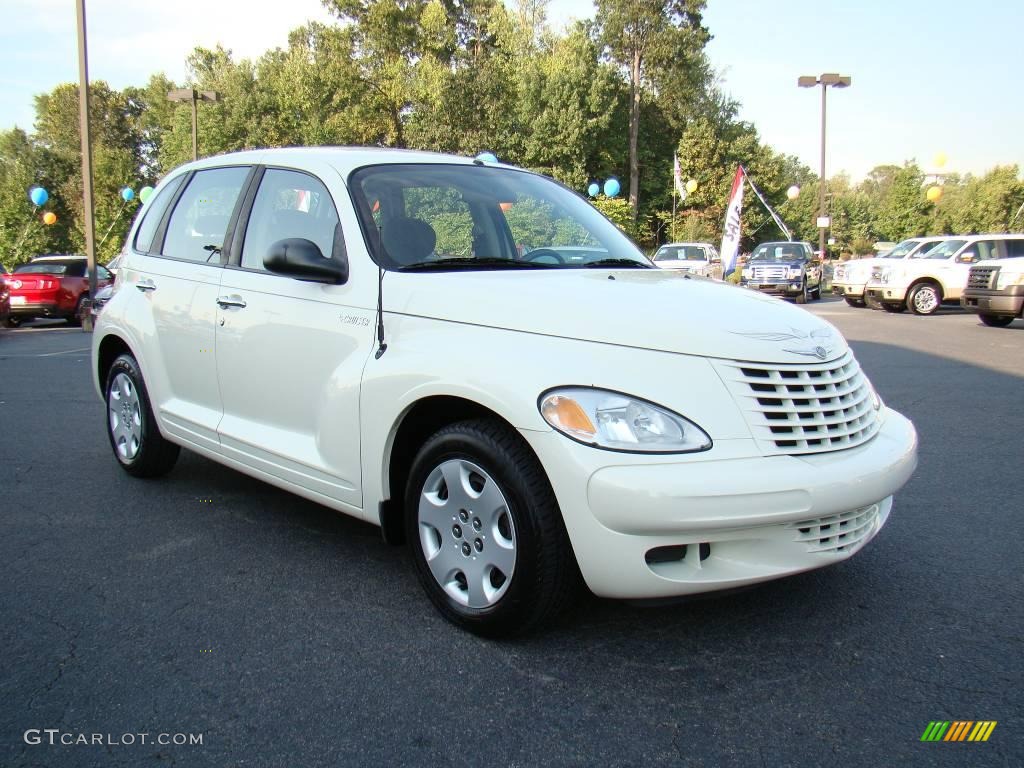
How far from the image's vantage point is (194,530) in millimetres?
4250

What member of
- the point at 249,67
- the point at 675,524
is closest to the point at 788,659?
the point at 675,524

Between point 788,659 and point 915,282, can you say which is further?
point 915,282

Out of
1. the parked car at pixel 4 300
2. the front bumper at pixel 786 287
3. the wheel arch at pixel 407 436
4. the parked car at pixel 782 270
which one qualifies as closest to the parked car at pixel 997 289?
the parked car at pixel 782 270

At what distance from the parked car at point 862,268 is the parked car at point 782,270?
1842 mm

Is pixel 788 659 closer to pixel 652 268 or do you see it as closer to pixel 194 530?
pixel 652 268

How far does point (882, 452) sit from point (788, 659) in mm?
805

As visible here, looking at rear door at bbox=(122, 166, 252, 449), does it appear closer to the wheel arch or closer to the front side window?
the front side window

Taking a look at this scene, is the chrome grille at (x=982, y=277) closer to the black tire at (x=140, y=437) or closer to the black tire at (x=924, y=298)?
the black tire at (x=924, y=298)

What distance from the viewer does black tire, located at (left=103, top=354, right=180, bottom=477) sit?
4.86 meters

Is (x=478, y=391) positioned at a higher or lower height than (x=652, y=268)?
lower

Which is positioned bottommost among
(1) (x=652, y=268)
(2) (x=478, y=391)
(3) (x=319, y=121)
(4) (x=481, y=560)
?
(4) (x=481, y=560)

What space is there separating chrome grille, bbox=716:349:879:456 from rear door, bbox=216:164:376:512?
1.45 meters

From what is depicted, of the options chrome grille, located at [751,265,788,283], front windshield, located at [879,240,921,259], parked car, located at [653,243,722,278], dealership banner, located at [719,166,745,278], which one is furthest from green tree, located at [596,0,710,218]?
dealership banner, located at [719,166,745,278]

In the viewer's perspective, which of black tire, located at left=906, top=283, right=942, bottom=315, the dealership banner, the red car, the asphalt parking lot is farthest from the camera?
black tire, located at left=906, top=283, right=942, bottom=315
